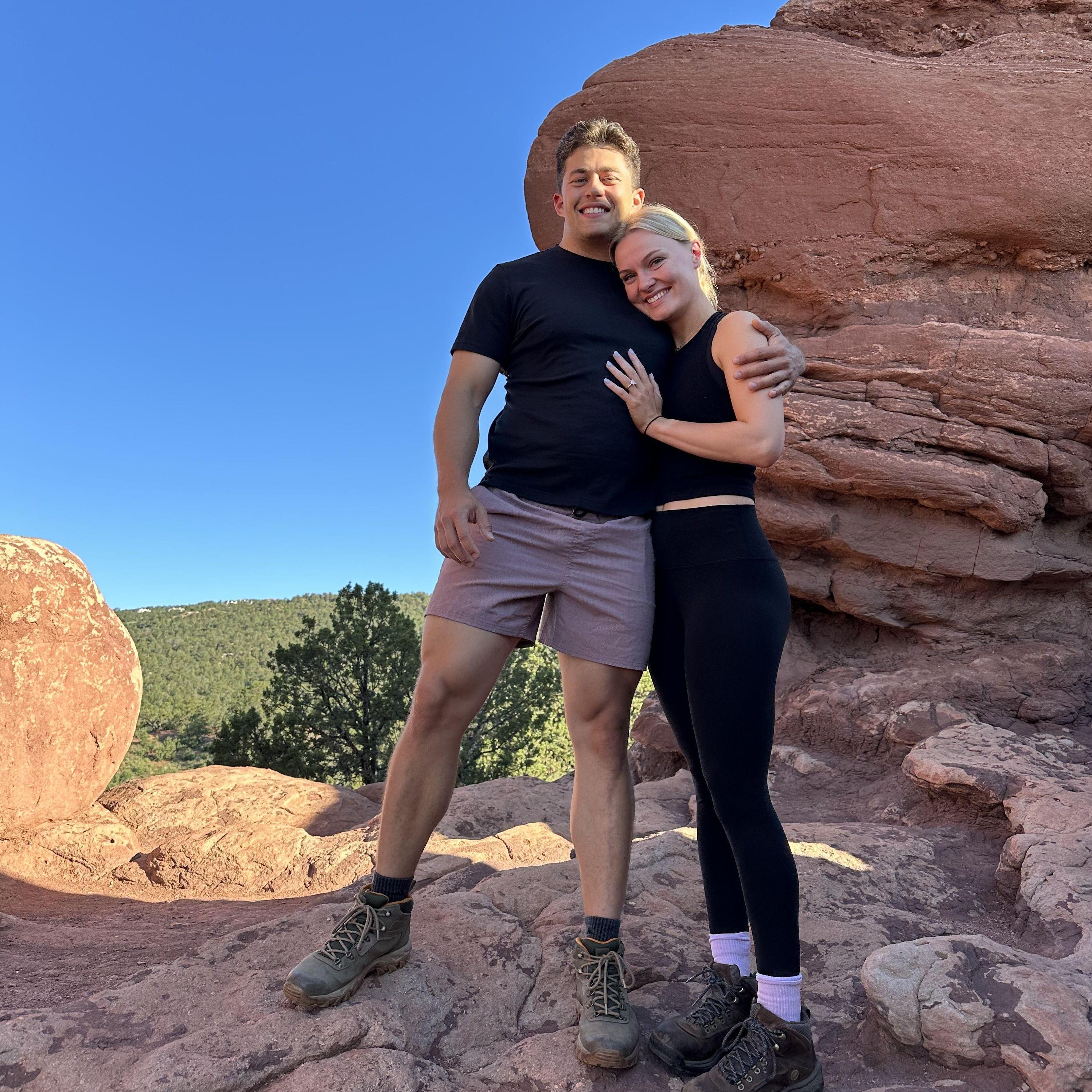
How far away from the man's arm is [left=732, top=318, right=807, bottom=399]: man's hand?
0.89m

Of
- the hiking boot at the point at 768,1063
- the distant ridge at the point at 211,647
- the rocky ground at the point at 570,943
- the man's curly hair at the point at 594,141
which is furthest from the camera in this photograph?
the distant ridge at the point at 211,647

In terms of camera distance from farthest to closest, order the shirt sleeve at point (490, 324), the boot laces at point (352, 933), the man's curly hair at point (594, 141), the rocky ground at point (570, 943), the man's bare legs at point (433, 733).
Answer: the man's curly hair at point (594, 141)
the shirt sleeve at point (490, 324)
the man's bare legs at point (433, 733)
the boot laces at point (352, 933)
the rocky ground at point (570, 943)

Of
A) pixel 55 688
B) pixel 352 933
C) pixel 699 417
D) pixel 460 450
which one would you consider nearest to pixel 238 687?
pixel 55 688

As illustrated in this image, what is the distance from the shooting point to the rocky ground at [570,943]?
2594 millimetres

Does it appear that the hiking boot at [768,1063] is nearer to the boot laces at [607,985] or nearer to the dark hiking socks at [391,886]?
the boot laces at [607,985]

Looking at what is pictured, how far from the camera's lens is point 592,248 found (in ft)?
10.8

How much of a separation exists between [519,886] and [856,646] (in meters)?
3.96

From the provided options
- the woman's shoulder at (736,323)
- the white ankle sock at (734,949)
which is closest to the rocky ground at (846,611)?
the white ankle sock at (734,949)

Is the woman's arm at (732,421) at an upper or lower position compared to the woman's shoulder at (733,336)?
lower

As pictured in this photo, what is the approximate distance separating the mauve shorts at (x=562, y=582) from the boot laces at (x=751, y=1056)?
3.56 ft

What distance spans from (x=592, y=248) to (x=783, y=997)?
2.52 metres

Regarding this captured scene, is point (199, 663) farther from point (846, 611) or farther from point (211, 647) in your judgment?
point (846, 611)

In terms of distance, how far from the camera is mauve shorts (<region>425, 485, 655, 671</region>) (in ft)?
9.41

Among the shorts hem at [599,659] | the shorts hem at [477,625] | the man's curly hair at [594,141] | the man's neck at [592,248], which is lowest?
the shorts hem at [599,659]
